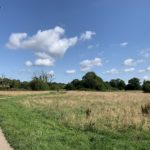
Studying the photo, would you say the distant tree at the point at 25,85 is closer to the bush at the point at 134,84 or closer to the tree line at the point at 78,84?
the tree line at the point at 78,84

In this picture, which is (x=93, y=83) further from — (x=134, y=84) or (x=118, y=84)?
(x=118, y=84)

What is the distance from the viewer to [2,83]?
394 feet

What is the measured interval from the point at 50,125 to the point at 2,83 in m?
108

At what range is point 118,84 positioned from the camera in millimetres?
132250

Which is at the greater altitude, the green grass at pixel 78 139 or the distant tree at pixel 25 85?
the distant tree at pixel 25 85

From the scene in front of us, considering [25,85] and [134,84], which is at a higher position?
[134,84]

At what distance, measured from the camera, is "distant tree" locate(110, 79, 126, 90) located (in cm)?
13000

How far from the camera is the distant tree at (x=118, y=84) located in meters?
130

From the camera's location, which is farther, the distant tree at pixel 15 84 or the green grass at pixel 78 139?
the distant tree at pixel 15 84

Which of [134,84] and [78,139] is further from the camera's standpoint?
[134,84]

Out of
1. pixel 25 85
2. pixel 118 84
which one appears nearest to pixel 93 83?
pixel 118 84

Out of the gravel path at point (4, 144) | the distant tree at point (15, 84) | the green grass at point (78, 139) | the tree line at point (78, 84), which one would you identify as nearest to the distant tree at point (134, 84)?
the tree line at point (78, 84)

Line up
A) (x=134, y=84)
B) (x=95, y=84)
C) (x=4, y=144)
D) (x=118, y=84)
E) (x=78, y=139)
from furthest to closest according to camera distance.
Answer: (x=118, y=84) → (x=134, y=84) → (x=95, y=84) → (x=78, y=139) → (x=4, y=144)

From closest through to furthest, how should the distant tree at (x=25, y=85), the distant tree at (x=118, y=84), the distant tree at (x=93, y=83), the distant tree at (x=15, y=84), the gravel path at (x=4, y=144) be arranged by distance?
the gravel path at (x=4, y=144) < the distant tree at (x=25, y=85) < the distant tree at (x=93, y=83) < the distant tree at (x=15, y=84) < the distant tree at (x=118, y=84)
